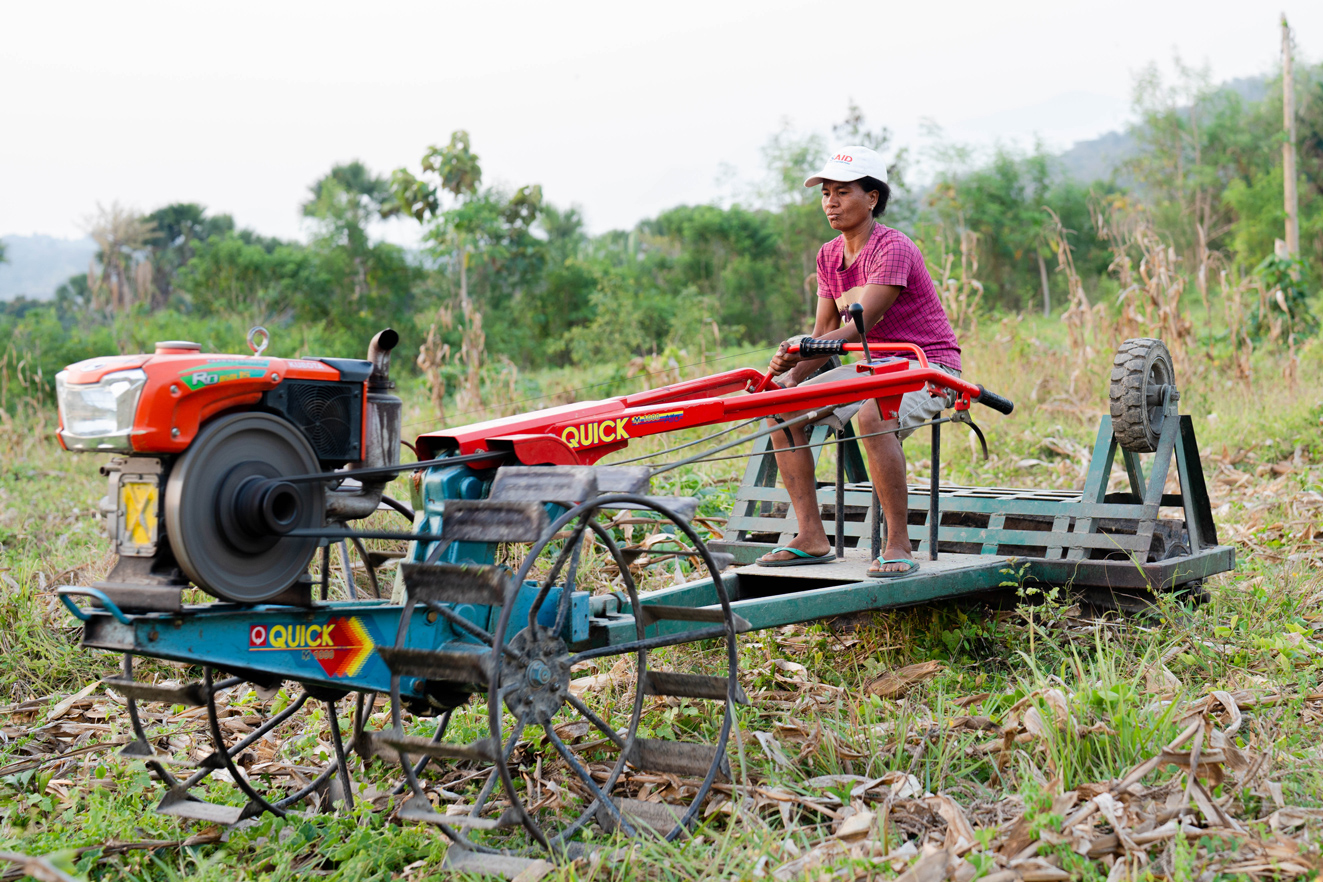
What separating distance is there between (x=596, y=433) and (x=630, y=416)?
0.47 ft

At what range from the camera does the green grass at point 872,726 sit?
3189mm

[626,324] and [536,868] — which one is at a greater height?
[626,324]

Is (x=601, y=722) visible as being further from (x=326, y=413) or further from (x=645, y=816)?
(x=326, y=413)

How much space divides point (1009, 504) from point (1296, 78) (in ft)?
131

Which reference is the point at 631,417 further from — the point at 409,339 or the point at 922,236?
the point at 409,339

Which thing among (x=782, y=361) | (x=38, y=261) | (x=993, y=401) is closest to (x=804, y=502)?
(x=782, y=361)

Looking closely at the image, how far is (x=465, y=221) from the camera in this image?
74.3ft

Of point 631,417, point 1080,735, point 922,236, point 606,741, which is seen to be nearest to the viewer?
point 1080,735

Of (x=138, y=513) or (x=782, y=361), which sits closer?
(x=138, y=513)

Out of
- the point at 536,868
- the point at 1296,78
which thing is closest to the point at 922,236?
the point at 536,868

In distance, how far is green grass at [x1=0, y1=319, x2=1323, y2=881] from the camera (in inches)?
126

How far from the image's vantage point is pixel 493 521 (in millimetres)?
3057

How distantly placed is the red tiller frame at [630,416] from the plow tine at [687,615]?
20.8 inches

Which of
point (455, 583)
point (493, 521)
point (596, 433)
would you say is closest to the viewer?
point (455, 583)
